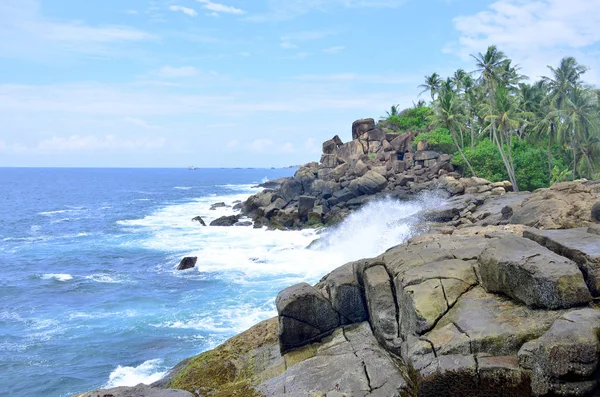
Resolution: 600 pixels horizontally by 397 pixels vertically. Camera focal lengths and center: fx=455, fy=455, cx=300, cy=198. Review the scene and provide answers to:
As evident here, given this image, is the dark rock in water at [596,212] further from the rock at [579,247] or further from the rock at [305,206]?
the rock at [305,206]

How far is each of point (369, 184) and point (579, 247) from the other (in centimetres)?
3933

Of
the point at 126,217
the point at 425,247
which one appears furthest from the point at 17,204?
the point at 425,247

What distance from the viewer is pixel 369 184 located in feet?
164

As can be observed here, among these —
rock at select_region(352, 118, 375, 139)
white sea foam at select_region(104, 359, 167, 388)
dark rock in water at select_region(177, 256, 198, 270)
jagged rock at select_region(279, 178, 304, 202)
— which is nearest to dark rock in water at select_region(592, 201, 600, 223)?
white sea foam at select_region(104, 359, 167, 388)

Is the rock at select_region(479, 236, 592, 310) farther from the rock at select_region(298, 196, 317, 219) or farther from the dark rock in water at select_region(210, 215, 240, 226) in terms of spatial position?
the dark rock in water at select_region(210, 215, 240, 226)

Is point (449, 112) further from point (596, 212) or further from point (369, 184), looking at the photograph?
point (596, 212)

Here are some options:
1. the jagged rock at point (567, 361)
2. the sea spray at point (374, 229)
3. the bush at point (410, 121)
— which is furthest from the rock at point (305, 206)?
the jagged rock at point (567, 361)

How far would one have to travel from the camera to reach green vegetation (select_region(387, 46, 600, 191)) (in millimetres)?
43594

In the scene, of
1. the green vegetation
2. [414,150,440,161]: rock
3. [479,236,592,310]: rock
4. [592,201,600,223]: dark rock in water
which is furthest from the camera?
[414,150,440,161]: rock

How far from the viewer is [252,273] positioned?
103 feet

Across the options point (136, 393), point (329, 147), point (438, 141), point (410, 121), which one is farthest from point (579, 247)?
point (410, 121)

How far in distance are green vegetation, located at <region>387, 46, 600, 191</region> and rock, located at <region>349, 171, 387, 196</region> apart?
33.4ft

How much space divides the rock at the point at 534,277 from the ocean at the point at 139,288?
1279 centimetres

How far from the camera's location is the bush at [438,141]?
61.4 m
